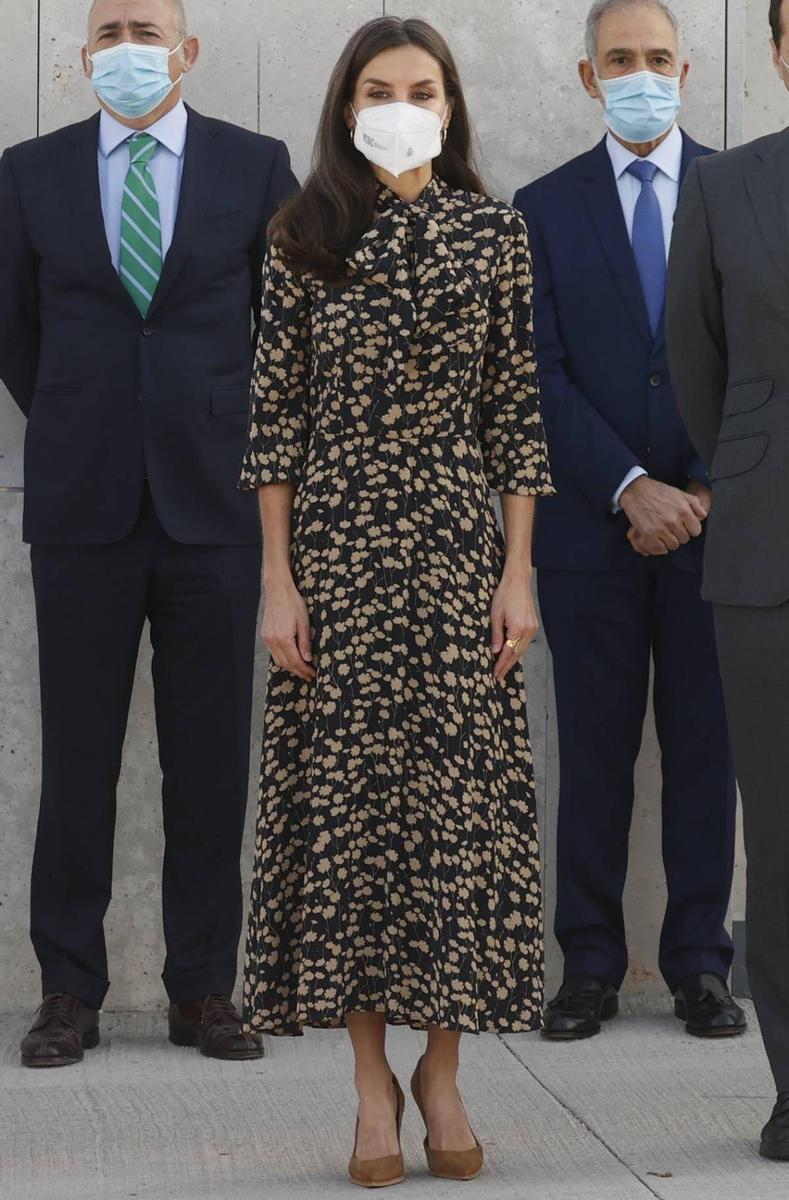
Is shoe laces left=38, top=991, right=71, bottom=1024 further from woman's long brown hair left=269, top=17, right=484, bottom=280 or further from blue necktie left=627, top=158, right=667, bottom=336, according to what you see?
blue necktie left=627, top=158, right=667, bottom=336

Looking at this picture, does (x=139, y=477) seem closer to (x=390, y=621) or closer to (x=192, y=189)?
(x=192, y=189)

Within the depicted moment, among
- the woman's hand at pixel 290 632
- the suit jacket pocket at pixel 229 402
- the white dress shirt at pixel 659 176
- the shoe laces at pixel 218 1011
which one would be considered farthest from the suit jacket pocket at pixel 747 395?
the shoe laces at pixel 218 1011

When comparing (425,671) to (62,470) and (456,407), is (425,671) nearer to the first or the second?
(456,407)

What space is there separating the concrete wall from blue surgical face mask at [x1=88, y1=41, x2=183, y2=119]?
38cm

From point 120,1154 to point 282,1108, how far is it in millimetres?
423

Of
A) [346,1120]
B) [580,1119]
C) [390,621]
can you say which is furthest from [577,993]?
[390,621]

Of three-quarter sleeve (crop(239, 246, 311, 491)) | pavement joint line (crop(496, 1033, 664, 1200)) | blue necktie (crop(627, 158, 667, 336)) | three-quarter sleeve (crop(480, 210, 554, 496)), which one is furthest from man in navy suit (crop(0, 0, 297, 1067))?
three-quarter sleeve (crop(480, 210, 554, 496))

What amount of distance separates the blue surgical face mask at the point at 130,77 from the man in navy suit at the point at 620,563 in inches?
36.2

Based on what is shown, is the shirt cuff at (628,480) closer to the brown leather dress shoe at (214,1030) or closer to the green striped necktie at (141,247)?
the green striped necktie at (141,247)

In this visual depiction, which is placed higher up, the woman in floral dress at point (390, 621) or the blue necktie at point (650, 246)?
the blue necktie at point (650, 246)

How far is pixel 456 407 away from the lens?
320cm

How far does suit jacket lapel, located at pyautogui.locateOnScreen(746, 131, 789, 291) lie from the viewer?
325 cm

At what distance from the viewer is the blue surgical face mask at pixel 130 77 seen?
418cm

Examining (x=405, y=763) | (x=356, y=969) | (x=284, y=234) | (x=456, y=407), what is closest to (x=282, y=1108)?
(x=356, y=969)
